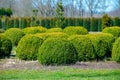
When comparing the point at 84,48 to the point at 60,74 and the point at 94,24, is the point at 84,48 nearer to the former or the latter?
the point at 60,74

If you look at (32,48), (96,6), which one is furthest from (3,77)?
(96,6)

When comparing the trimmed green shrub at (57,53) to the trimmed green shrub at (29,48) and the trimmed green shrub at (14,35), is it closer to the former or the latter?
the trimmed green shrub at (29,48)

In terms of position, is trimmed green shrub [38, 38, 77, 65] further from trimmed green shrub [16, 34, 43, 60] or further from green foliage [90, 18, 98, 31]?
green foliage [90, 18, 98, 31]

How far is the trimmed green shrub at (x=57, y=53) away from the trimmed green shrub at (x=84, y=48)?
1508 millimetres

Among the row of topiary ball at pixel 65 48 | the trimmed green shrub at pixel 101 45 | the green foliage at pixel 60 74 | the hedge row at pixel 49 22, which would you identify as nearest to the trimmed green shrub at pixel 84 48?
the row of topiary ball at pixel 65 48

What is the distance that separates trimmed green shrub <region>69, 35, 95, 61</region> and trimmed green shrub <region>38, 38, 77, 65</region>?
151 cm

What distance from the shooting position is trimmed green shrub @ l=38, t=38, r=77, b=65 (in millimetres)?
11688

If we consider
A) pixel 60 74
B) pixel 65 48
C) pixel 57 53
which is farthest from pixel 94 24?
pixel 60 74

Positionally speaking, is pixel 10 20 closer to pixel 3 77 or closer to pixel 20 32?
pixel 20 32

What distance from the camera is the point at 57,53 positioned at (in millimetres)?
11680

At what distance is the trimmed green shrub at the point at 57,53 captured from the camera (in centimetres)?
1169

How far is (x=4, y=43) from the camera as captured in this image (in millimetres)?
15445

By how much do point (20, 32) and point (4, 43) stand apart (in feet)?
→ 23.4

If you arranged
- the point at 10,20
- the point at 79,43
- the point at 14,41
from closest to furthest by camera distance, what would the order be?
the point at 79,43
the point at 14,41
the point at 10,20
